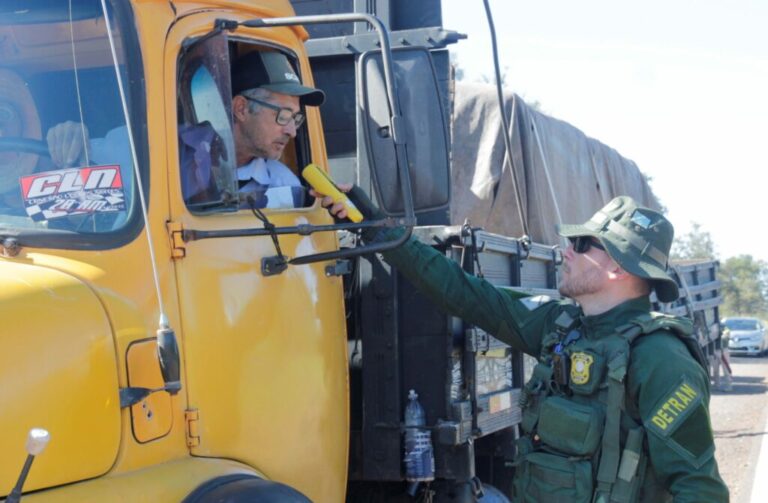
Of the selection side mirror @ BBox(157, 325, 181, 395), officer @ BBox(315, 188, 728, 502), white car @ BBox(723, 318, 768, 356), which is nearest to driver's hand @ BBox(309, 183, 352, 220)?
officer @ BBox(315, 188, 728, 502)

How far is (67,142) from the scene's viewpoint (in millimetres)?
2787

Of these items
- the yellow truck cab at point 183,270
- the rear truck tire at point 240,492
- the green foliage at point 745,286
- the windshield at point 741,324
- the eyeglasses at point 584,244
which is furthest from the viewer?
the green foliage at point 745,286

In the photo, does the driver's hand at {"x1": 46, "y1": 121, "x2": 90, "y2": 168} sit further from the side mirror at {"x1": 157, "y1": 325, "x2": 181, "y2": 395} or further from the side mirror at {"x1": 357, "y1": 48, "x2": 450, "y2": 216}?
the side mirror at {"x1": 357, "y1": 48, "x2": 450, "y2": 216}

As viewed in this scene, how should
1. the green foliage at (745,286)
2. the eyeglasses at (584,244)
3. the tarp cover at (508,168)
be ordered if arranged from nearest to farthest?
the eyeglasses at (584,244) → the tarp cover at (508,168) → the green foliage at (745,286)

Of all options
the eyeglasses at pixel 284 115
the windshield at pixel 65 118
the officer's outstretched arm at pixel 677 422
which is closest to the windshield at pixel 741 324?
the officer's outstretched arm at pixel 677 422

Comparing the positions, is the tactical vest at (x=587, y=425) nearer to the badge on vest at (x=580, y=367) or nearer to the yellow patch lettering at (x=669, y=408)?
the badge on vest at (x=580, y=367)

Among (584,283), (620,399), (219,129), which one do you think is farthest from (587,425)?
(219,129)

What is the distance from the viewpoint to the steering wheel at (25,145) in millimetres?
2750

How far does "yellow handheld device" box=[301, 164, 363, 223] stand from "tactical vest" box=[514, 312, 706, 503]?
2.80ft

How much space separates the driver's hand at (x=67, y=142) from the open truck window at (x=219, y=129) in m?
0.31

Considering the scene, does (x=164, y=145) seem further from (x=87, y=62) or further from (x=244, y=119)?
(x=244, y=119)

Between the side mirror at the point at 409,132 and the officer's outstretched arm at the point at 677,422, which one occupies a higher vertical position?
the side mirror at the point at 409,132

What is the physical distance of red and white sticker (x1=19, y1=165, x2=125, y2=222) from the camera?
2.67 meters

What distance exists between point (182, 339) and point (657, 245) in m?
1.74
